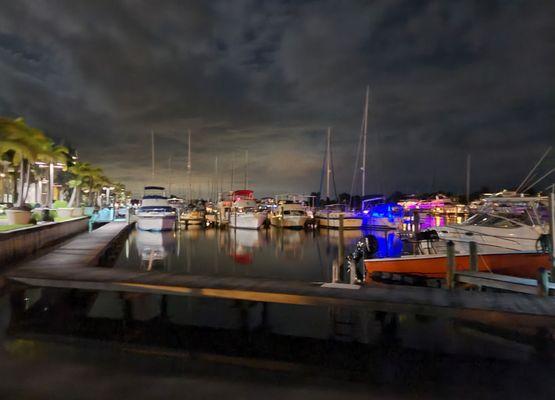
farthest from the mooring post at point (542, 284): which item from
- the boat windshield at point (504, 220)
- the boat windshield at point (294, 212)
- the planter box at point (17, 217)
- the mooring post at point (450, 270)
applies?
the boat windshield at point (294, 212)

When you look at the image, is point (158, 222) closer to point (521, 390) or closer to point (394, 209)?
point (394, 209)

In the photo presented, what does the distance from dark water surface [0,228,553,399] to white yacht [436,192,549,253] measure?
5831 millimetres

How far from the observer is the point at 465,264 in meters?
15.9

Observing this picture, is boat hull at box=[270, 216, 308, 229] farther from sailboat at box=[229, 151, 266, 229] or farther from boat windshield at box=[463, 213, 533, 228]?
boat windshield at box=[463, 213, 533, 228]

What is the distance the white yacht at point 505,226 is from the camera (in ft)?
51.9

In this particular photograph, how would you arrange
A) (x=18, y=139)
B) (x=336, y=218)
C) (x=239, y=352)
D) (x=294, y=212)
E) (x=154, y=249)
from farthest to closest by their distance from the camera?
(x=336, y=218) → (x=294, y=212) → (x=154, y=249) → (x=18, y=139) → (x=239, y=352)

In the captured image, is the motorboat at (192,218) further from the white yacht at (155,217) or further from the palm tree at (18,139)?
the palm tree at (18,139)

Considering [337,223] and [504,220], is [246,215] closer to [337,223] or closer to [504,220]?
[337,223]

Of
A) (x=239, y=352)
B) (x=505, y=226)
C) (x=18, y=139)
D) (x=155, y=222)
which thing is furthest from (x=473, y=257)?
(x=155, y=222)

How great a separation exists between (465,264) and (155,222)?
122ft

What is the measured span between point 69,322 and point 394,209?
173 feet

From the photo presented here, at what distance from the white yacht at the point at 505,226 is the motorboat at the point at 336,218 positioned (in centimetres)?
3353

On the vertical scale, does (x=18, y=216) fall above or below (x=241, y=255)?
above

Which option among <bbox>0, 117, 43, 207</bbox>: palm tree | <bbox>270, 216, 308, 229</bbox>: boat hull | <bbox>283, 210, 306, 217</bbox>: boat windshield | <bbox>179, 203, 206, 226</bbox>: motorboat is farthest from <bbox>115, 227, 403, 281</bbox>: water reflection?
<bbox>179, 203, 206, 226</bbox>: motorboat
